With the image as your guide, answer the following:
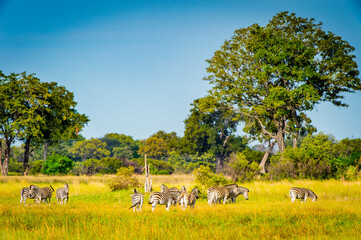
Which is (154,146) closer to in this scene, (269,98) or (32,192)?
(269,98)

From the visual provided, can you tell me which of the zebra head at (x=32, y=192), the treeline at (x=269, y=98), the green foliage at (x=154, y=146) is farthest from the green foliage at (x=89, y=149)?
the zebra head at (x=32, y=192)

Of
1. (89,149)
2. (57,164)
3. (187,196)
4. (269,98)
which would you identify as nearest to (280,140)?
(269,98)

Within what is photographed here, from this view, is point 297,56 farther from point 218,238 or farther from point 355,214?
point 218,238

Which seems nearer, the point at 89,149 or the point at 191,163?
the point at 191,163

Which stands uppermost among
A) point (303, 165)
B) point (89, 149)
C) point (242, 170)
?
point (89, 149)

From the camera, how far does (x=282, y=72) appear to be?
3434 cm

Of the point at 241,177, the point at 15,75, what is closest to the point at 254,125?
the point at 241,177

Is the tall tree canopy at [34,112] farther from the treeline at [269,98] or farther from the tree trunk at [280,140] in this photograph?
the tree trunk at [280,140]

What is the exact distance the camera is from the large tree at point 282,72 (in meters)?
33.6

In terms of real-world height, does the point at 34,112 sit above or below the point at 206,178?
above

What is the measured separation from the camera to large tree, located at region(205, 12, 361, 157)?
3359 centimetres

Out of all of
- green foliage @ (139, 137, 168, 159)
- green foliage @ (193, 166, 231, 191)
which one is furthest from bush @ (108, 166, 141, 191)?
green foliage @ (139, 137, 168, 159)

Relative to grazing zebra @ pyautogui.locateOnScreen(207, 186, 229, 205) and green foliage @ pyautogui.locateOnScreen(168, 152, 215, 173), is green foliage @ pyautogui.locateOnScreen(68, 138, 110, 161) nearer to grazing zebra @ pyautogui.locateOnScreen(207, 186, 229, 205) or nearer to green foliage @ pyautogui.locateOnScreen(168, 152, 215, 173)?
green foliage @ pyautogui.locateOnScreen(168, 152, 215, 173)

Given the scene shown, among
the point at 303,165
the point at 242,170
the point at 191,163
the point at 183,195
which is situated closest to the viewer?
the point at 183,195
